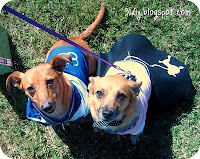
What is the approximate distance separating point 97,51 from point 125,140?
1633mm

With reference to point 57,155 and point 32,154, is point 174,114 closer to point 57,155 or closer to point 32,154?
point 57,155

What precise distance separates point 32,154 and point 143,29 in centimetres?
291

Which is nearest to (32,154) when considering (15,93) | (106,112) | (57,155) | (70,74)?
(57,155)

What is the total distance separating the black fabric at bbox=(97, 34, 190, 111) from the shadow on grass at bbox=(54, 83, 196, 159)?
26 centimetres

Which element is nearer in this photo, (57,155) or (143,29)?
(57,155)

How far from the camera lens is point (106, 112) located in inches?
119

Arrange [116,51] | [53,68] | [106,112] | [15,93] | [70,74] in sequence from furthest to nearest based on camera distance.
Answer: [15,93] → [116,51] → [70,74] → [53,68] → [106,112]

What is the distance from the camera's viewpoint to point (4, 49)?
4.58 meters

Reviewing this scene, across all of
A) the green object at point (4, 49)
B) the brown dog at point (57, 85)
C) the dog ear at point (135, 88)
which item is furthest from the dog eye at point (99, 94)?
the green object at point (4, 49)

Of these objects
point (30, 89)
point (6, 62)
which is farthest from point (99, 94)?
point (6, 62)

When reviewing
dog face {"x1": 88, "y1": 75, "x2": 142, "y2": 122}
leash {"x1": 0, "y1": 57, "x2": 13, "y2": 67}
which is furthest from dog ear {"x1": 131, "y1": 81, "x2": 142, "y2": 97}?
leash {"x1": 0, "y1": 57, "x2": 13, "y2": 67}

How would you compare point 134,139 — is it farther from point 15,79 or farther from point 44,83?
point 15,79

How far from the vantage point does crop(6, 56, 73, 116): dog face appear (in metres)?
3.14

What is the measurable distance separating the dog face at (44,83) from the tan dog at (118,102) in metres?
0.43
